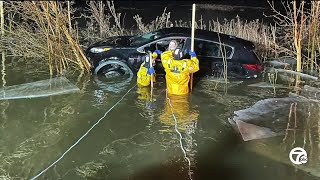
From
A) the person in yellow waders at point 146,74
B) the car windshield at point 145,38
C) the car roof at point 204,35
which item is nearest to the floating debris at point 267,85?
the car roof at point 204,35

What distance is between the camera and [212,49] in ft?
37.0

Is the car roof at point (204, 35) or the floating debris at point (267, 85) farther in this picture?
the floating debris at point (267, 85)

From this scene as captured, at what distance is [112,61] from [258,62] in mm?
3976

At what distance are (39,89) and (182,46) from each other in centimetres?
375

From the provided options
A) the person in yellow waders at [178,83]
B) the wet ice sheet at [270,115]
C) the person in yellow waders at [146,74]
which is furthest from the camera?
the person in yellow waders at [146,74]

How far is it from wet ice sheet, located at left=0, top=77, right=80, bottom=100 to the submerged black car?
1.11 meters

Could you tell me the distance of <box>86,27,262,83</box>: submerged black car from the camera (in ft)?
36.2

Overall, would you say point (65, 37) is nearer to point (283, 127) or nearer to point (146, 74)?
point (146, 74)

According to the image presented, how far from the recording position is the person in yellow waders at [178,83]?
8993 millimetres

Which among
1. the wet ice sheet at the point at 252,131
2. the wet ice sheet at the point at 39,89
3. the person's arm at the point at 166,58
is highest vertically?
the person's arm at the point at 166,58

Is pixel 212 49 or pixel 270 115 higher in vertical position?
pixel 212 49

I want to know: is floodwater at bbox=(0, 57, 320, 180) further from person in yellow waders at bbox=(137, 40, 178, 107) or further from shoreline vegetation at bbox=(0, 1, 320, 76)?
shoreline vegetation at bbox=(0, 1, 320, 76)

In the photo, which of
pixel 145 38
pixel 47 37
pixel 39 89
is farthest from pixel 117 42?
pixel 39 89

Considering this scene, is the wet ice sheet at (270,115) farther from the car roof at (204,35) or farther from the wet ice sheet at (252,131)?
the car roof at (204,35)
